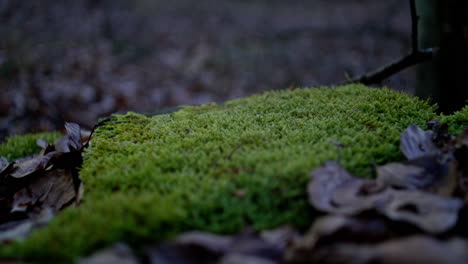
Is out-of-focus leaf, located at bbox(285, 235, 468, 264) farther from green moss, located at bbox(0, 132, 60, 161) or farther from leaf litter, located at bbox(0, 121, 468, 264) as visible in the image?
green moss, located at bbox(0, 132, 60, 161)

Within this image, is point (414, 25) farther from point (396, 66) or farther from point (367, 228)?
point (367, 228)

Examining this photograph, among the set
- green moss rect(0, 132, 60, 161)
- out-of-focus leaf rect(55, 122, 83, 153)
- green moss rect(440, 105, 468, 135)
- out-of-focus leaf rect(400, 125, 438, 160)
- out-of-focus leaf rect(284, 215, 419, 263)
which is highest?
green moss rect(0, 132, 60, 161)

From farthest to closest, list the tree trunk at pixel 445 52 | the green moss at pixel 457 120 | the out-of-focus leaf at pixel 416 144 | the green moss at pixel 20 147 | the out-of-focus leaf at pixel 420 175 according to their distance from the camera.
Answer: the green moss at pixel 20 147, the tree trunk at pixel 445 52, the green moss at pixel 457 120, the out-of-focus leaf at pixel 416 144, the out-of-focus leaf at pixel 420 175

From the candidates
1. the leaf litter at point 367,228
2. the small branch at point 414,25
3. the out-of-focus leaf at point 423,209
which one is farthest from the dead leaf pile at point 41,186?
the small branch at point 414,25

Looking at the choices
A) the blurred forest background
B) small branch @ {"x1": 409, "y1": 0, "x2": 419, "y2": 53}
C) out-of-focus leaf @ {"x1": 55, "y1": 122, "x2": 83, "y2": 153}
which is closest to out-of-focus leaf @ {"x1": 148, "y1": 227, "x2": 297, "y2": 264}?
out-of-focus leaf @ {"x1": 55, "y1": 122, "x2": 83, "y2": 153}

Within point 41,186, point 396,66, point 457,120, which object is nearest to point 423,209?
point 457,120

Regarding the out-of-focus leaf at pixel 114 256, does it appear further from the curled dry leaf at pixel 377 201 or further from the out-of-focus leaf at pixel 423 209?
the out-of-focus leaf at pixel 423 209
